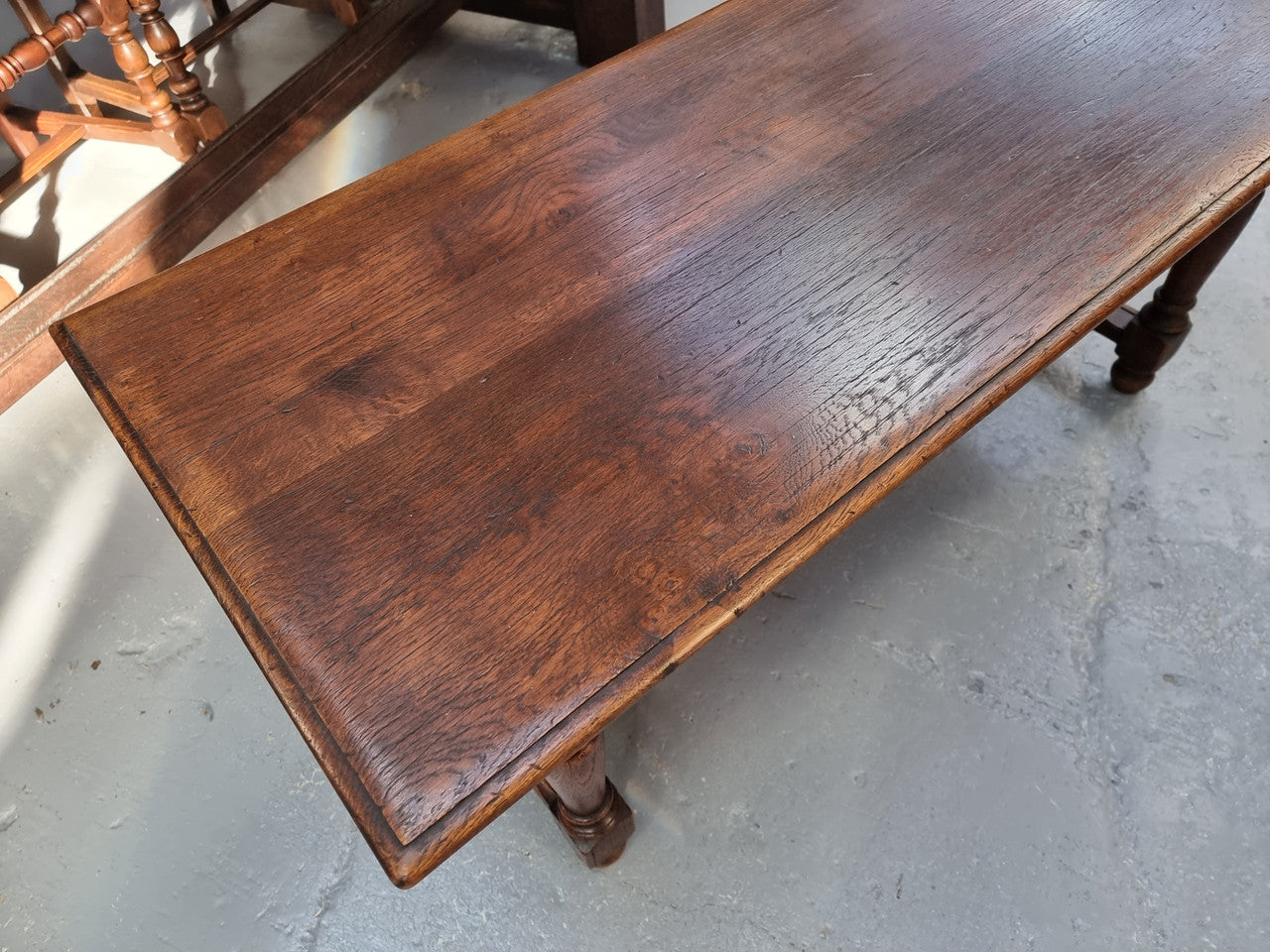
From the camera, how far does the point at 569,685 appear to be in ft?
2.38

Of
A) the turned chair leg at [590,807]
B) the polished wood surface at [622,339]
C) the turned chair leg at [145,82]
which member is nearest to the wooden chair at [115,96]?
the turned chair leg at [145,82]

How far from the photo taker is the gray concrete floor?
115 centimetres

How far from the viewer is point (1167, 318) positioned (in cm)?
A: 145

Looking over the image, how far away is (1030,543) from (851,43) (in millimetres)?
779

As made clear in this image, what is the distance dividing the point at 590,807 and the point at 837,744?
389 millimetres

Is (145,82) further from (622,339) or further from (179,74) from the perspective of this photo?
(622,339)

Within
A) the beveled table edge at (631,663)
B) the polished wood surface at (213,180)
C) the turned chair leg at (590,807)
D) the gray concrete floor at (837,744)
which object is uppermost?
the beveled table edge at (631,663)

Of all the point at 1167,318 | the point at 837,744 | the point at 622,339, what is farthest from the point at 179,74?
the point at 1167,318

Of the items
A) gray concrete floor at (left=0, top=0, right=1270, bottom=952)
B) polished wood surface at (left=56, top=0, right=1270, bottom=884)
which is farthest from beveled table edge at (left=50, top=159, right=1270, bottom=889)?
gray concrete floor at (left=0, top=0, right=1270, bottom=952)

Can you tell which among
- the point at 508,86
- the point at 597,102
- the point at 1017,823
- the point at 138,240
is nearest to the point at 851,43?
the point at 597,102

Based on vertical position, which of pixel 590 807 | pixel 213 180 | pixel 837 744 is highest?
pixel 213 180

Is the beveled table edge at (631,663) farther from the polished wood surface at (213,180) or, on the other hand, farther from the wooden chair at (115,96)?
the wooden chair at (115,96)

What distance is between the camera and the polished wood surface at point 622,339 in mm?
749

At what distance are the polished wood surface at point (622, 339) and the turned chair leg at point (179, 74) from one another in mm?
998
